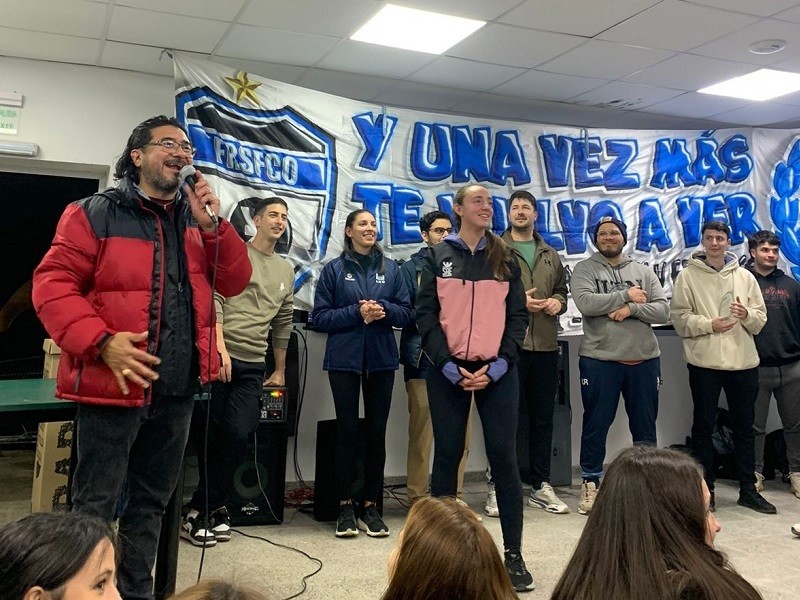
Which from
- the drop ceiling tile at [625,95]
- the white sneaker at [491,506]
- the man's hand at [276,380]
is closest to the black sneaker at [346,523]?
the man's hand at [276,380]

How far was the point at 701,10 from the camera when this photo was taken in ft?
11.4

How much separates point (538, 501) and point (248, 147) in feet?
8.37

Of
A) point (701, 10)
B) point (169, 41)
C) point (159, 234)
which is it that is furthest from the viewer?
point (169, 41)

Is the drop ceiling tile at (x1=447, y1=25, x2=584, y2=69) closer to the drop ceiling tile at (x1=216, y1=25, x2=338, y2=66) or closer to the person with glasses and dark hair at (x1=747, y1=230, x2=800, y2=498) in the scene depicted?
the drop ceiling tile at (x1=216, y1=25, x2=338, y2=66)

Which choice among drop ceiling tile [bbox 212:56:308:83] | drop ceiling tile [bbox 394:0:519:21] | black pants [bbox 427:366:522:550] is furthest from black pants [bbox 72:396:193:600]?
drop ceiling tile [bbox 212:56:308:83]

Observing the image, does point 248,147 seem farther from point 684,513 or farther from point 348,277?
point 684,513

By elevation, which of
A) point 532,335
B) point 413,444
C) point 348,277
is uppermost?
point 348,277

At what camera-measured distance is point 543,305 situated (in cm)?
391

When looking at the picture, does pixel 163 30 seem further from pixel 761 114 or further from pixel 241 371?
pixel 761 114

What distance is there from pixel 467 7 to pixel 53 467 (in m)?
2.97

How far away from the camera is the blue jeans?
3922 mm

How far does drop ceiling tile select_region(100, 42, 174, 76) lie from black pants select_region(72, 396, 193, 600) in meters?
2.58

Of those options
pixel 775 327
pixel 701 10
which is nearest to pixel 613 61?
pixel 701 10

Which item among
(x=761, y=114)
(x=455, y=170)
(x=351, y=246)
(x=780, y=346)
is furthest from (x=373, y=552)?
(x=761, y=114)
